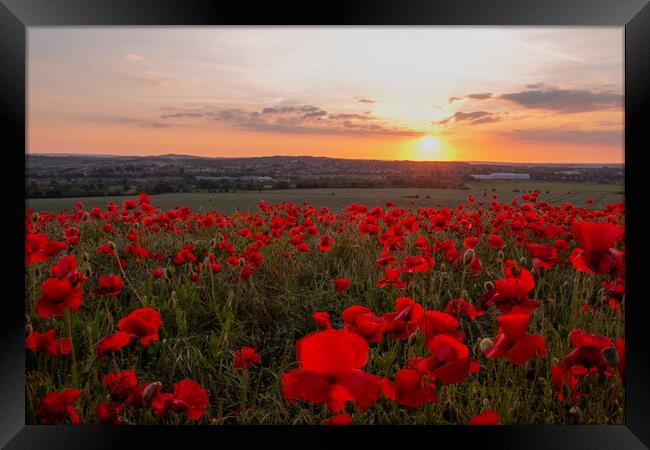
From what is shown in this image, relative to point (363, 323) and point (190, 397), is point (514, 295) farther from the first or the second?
point (190, 397)

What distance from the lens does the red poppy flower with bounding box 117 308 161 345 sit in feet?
5.13

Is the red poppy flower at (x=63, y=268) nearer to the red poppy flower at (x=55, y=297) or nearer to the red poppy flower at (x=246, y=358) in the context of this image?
the red poppy flower at (x=55, y=297)

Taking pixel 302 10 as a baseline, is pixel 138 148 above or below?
below

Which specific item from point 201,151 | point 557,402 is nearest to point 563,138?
point 557,402

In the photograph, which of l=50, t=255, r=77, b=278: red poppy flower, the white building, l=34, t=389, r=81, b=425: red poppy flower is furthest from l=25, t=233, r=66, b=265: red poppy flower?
the white building

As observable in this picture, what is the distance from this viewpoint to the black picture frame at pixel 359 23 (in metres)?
1.77

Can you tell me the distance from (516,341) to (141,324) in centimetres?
102

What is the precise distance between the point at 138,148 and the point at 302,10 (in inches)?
50.6

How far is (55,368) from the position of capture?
2.15 metres

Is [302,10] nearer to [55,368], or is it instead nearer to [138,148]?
[138,148]

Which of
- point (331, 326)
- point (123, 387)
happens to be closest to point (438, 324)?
point (123, 387)

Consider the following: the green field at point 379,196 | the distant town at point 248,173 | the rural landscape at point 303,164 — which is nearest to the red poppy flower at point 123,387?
the rural landscape at point 303,164

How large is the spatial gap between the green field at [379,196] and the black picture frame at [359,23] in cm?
117

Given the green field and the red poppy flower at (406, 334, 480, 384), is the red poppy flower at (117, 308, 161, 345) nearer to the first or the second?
the red poppy flower at (406, 334, 480, 384)
